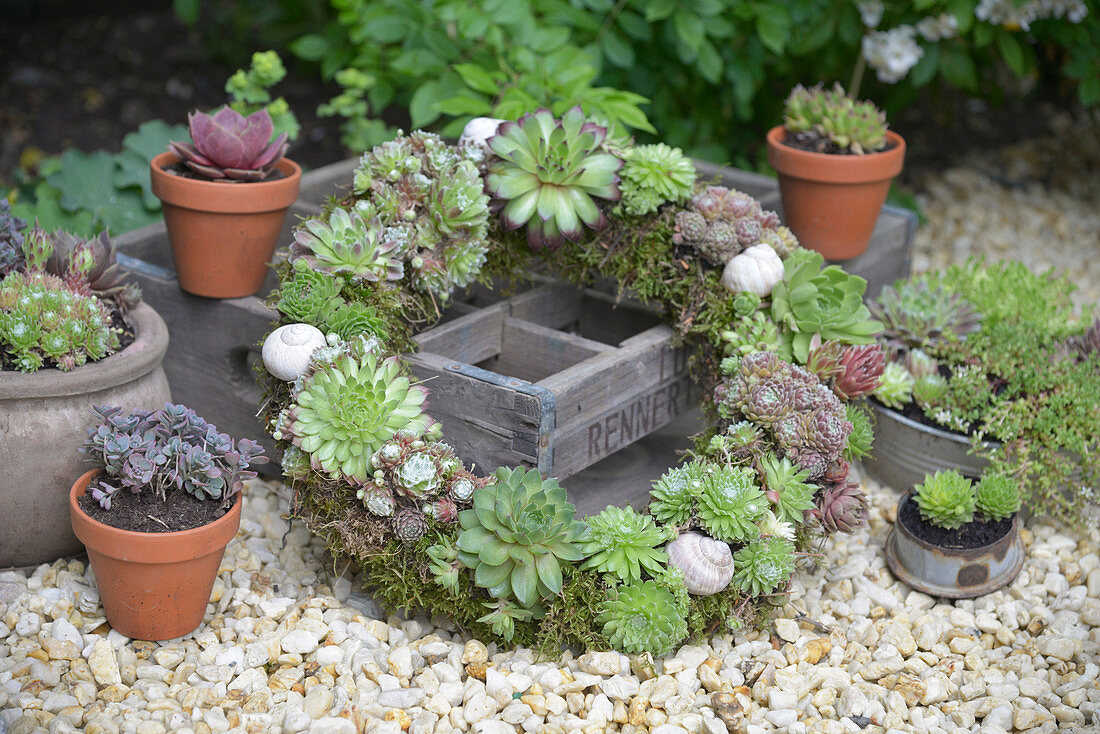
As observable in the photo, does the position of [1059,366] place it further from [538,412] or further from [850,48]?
[850,48]

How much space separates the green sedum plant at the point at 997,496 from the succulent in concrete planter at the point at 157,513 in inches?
61.9

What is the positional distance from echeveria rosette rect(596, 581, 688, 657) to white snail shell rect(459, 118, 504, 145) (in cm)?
113

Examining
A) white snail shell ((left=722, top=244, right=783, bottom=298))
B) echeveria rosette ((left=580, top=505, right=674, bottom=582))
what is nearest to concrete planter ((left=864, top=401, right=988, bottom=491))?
white snail shell ((left=722, top=244, right=783, bottom=298))

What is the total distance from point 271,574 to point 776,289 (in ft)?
4.29

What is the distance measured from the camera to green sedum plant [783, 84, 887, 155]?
9.43 ft

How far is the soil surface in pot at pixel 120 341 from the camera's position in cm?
208

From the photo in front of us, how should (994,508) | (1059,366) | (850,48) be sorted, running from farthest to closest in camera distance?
(850,48), (1059,366), (994,508)

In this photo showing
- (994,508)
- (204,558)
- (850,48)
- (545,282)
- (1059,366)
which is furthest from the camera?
(850,48)

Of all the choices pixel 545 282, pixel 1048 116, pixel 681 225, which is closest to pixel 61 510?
pixel 545 282

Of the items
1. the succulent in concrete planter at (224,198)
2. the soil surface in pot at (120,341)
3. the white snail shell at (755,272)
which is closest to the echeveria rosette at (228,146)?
the succulent in concrete planter at (224,198)

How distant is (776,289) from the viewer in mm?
2354

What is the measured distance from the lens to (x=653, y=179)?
2.40 m

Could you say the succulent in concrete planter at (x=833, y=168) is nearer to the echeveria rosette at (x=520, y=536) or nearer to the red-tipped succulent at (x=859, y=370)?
the red-tipped succulent at (x=859, y=370)

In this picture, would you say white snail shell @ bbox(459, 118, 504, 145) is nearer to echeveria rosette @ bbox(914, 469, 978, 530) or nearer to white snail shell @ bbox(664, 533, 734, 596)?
white snail shell @ bbox(664, 533, 734, 596)
